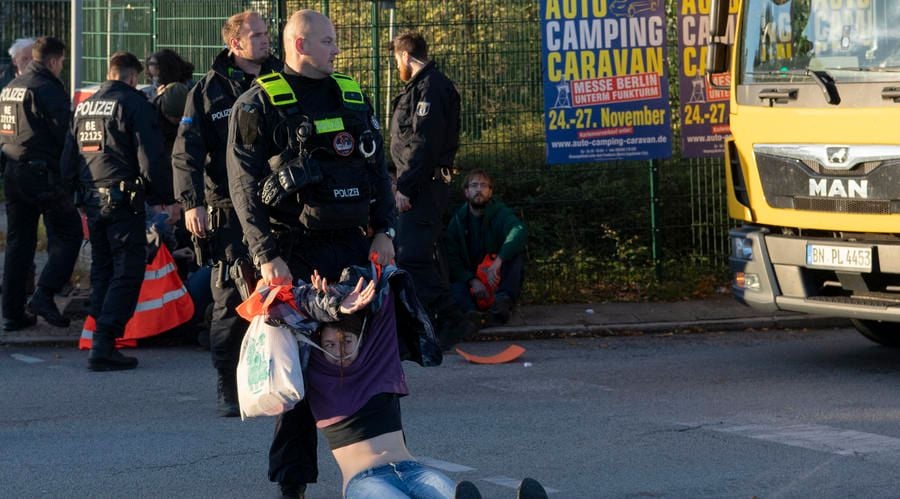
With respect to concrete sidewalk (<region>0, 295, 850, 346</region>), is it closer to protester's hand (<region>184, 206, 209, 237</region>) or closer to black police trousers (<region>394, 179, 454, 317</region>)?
black police trousers (<region>394, 179, 454, 317</region>)

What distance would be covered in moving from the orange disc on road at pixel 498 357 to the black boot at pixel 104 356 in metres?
2.25

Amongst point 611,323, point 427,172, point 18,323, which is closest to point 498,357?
point 427,172

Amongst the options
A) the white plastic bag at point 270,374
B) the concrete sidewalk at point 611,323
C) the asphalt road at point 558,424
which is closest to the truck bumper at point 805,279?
the asphalt road at point 558,424

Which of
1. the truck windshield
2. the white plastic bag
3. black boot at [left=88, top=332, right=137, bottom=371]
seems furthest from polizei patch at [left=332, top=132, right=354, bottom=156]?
black boot at [left=88, top=332, right=137, bottom=371]

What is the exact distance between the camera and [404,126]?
961cm

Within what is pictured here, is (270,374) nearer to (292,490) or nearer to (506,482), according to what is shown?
(292,490)

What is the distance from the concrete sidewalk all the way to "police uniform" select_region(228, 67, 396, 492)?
487 cm

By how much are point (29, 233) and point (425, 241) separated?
319cm

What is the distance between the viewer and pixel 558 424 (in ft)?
23.9

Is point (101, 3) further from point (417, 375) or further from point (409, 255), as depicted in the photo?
point (417, 375)

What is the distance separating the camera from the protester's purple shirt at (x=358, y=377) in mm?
5066

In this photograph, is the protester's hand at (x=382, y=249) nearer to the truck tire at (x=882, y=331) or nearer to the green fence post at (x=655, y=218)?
the truck tire at (x=882, y=331)

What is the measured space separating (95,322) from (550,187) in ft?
14.5

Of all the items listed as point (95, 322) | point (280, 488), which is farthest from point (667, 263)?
point (280, 488)
